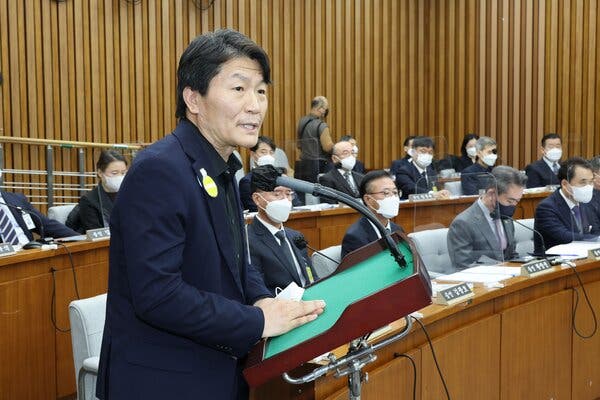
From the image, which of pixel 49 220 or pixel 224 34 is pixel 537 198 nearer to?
pixel 49 220

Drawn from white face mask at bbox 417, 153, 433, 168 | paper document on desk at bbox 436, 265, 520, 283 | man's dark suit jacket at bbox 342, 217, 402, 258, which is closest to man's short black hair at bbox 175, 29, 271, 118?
paper document on desk at bbox 436, 265, 520, 283

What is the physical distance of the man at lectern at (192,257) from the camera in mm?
1510

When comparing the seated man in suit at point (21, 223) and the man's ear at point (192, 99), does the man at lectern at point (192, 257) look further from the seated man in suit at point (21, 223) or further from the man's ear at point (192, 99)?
the seated man in suit at point (21, 223)

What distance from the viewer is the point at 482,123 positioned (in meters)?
12.0

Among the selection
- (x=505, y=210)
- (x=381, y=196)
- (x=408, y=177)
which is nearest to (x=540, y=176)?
(x=408, y=177)

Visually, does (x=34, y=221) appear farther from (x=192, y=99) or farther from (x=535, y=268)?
(x=192, y=99)

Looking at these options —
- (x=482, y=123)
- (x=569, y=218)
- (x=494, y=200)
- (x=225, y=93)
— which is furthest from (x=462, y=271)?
(x=482, y=123)

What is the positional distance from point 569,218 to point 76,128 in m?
5.12

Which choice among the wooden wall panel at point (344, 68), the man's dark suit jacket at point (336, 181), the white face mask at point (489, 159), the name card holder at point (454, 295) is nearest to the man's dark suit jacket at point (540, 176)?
the white face mask at point (489, 159)

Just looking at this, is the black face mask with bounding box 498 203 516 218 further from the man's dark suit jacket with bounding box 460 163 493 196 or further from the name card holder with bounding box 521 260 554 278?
the name card holder with bounding box 521 260 554 278

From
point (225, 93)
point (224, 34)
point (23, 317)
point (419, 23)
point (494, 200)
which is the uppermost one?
point (419, 23)

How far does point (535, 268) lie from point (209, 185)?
253 centimetres

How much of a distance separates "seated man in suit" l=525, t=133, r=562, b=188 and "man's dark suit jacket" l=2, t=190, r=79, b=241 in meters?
5.59

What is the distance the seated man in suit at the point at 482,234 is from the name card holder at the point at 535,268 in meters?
0.40
